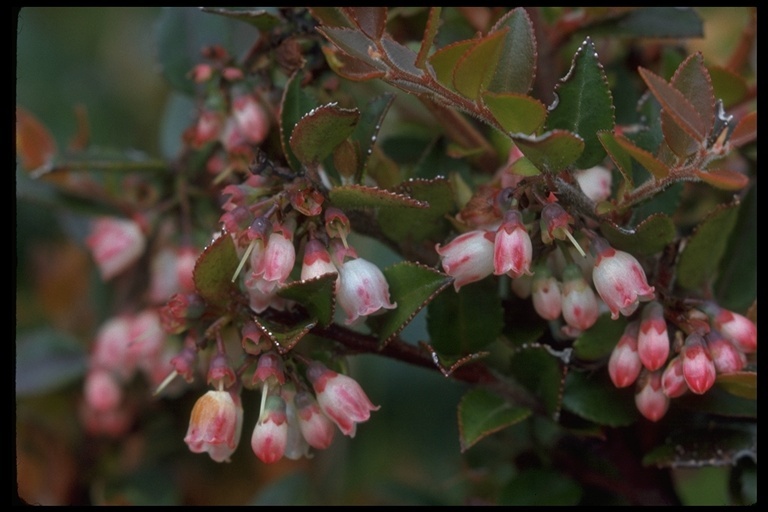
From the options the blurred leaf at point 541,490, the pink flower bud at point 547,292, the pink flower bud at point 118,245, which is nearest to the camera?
the pink flower bud at point 547,292

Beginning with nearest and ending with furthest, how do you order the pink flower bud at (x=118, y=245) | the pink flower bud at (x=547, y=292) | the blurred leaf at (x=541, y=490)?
the pink flower bud at (x=547, y=292)
the blurred leaf at (x=541, y=490)
the pink flower bud at (x=118, y=245)

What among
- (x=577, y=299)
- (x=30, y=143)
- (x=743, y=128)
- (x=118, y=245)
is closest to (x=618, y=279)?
(x=577, y=299)

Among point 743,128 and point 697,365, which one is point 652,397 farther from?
point 743,128

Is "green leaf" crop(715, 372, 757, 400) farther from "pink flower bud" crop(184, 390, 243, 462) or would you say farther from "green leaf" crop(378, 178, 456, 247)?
"pink flower bud" crop(184, 390, 243, 462)

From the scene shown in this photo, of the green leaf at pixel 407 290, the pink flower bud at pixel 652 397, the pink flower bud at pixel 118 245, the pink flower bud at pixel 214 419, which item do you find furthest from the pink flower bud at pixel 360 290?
the pink flower bud at pixel 118 245

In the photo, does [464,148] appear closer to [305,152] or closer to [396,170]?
[396,170]

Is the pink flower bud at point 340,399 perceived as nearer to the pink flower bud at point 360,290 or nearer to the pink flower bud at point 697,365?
the pink flower bud at point 360,290
